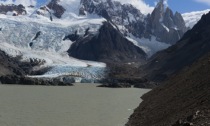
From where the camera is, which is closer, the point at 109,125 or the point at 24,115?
the point at 109,125

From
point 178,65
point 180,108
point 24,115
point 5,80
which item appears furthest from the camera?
point 178,65

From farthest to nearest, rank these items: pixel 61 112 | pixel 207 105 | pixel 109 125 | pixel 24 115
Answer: pixel 61 112 < pixel 24 115 < pixel 109 125 < pixel 207 105

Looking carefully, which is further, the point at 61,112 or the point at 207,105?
the point at 61,112

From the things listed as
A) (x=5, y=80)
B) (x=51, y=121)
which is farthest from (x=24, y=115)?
(x=5, y=80)

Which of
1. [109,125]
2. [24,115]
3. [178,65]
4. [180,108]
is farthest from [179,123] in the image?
[178,65]

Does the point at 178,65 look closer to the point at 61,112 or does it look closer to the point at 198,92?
the point at 61,112

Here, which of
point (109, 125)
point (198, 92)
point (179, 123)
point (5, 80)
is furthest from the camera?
point (5, 80)

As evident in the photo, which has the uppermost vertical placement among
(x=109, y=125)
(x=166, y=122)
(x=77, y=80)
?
(x=166, y=122)

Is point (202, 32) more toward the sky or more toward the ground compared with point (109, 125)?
more toward the sky

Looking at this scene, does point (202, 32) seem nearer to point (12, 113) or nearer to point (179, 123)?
point (12, 113)
